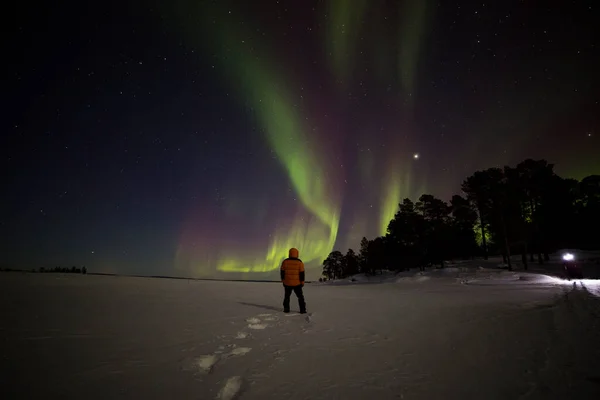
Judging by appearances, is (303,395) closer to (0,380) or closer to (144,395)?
(144,395)

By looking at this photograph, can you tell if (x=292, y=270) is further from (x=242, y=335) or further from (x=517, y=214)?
(x=517, y=214)

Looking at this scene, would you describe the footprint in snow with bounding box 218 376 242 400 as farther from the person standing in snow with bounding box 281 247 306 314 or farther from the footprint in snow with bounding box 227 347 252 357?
the person standing in snow with bounding box 281 247 306 314

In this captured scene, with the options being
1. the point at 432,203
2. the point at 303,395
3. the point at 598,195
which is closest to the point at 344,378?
the point at 303,395

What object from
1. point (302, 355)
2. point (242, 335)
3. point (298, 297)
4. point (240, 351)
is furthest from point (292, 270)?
point (302, 355)

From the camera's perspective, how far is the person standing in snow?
356 inches

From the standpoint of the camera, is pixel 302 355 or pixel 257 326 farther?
pixel 257 326

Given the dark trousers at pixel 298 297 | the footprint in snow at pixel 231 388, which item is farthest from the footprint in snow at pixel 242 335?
the dark trousers at pixel 298 297

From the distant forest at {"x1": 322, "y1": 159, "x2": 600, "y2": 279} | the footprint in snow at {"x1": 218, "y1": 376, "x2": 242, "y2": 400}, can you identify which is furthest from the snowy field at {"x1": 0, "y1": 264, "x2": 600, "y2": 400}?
the distant forest at {"x1": 322, "y1": 159, "x2": 600, "y2": 279}

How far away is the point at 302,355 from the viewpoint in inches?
182

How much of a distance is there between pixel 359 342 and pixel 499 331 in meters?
2.84

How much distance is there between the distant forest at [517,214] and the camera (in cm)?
3312

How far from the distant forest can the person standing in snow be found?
89.8ft

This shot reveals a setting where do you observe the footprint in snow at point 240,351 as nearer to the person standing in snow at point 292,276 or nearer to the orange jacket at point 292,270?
the person standing in snow at point 292,276

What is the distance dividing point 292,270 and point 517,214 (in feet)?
128
